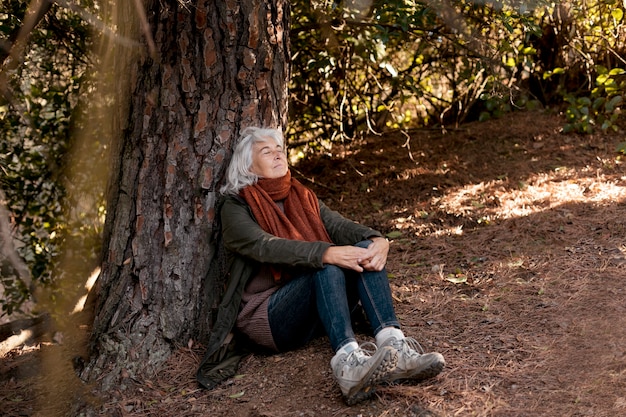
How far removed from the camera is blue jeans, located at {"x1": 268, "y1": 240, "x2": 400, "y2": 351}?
328 cm


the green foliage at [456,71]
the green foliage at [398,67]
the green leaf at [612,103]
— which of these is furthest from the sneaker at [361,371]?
the green leaf at [612,103]

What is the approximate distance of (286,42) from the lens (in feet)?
12.8

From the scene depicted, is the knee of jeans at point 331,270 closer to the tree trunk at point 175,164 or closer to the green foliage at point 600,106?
the tree trunk at point 175,164

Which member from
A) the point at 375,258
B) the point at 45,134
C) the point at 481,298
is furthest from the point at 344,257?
the point at 45,134

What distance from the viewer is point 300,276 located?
136 inches

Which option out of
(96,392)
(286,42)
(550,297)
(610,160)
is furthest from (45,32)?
(610,160)

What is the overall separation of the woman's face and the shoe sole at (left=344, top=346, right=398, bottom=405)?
3.88 ft

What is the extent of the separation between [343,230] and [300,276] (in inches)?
16.9

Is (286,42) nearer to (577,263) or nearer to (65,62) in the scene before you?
(577,263)

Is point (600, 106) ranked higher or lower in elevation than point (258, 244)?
higher

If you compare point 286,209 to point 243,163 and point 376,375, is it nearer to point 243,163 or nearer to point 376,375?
point 243,163

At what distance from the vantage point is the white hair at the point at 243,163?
3666mm

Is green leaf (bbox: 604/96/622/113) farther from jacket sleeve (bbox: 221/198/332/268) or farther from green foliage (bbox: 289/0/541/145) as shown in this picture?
jacket sleeve (bbox: 221/198/332/268)

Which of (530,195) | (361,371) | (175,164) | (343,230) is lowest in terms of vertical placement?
(361,371)
